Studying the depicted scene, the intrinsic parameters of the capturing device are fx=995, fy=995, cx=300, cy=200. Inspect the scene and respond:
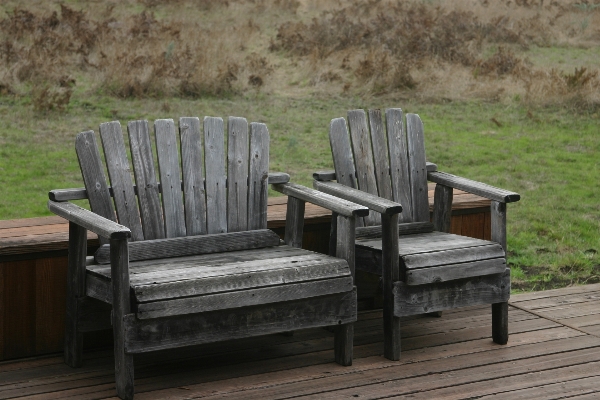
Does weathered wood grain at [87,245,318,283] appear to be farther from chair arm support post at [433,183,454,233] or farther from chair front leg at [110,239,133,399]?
chair arm support post at [433,183,454,233]

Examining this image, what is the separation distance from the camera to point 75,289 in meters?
3.86

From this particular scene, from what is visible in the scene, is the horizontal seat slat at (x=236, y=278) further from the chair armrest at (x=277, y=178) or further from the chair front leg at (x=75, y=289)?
the chair armrest at (x=277, y=178)

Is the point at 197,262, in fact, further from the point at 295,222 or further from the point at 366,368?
the point at 366,368

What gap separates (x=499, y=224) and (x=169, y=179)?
4.69ft

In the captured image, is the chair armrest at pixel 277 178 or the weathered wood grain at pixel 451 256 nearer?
the weathered wood grain at pixel 451 256

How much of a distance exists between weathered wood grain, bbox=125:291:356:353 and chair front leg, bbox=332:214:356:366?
0.08 metres

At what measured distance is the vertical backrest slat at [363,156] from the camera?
450cm

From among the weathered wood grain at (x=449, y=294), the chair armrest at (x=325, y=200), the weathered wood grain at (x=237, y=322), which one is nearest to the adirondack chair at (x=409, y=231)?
the weathered wood grain at (x=449, y=294)

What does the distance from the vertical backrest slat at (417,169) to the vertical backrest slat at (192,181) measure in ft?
3.45

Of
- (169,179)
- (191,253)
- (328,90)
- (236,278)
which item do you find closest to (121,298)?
(236,278)

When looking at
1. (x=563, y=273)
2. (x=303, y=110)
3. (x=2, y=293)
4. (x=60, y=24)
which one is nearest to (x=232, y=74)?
(x=303, y=110)

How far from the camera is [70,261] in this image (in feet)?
12.7

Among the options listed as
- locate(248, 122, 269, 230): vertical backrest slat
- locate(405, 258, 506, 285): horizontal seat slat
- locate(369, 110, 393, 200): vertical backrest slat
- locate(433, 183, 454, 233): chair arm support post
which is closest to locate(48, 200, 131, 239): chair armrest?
locate(248, 122, 269, 230): vertical backrest slat

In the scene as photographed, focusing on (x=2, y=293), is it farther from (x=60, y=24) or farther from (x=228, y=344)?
(x=60, y=24)
